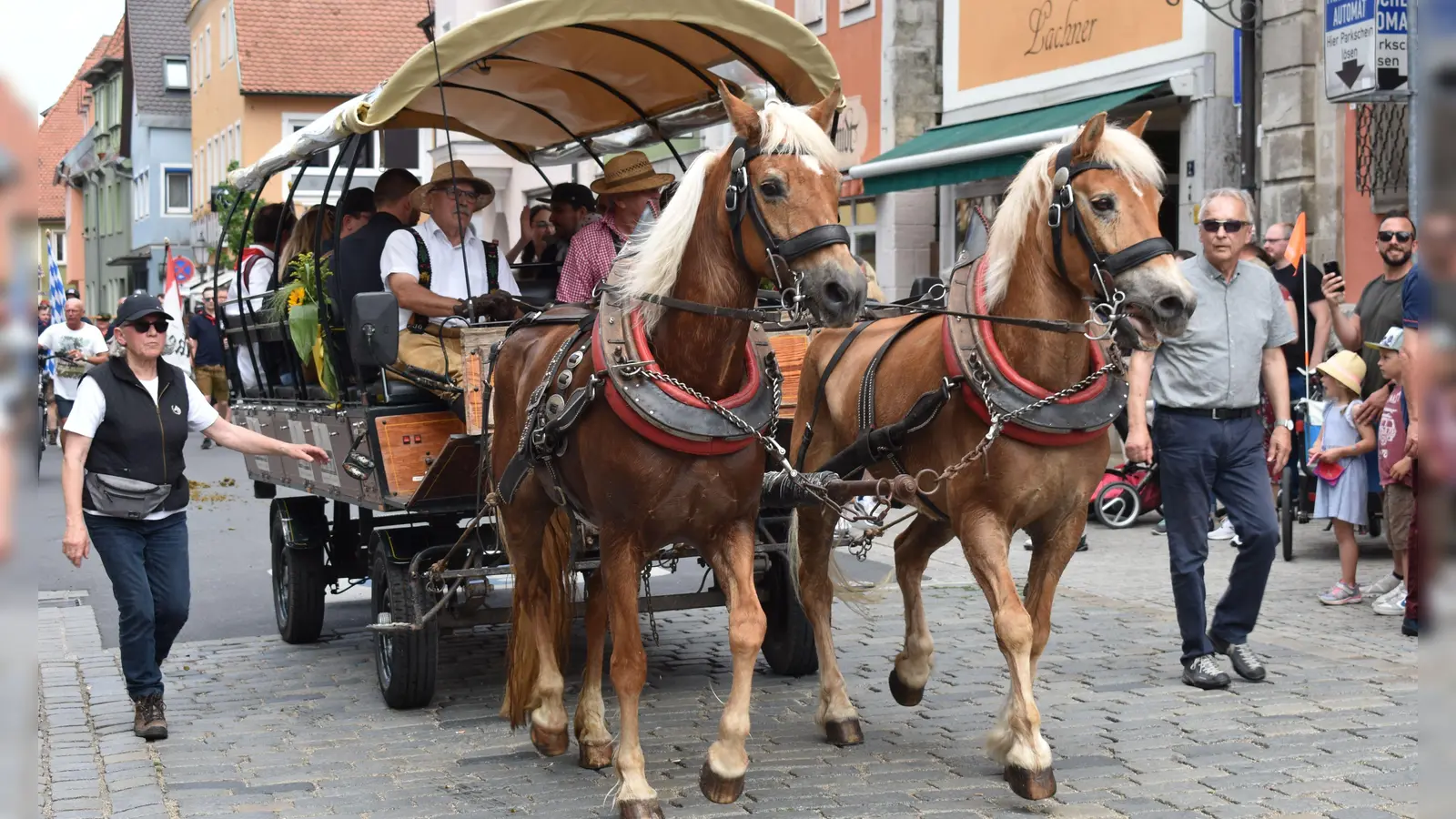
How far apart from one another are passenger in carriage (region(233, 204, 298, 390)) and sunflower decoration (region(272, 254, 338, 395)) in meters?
0.76

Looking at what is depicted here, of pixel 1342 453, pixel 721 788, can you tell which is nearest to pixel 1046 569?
pixel 721 788

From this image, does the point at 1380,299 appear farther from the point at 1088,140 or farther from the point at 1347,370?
the point at 1088,140

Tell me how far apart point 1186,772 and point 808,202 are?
230 centimetres

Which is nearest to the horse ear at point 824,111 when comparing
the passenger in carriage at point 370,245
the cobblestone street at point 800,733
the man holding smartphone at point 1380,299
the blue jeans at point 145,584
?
the cobblestone street at point 800,733

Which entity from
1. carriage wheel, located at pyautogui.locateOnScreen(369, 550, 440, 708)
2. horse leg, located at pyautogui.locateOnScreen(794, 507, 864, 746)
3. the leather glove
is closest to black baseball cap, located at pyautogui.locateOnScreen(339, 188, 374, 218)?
the leather glove

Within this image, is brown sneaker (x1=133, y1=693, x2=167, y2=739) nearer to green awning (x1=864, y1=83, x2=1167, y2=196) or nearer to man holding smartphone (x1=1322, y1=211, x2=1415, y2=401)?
A: man holding smartphone (x1=1322, y1=211, x2=1415, y2=401)

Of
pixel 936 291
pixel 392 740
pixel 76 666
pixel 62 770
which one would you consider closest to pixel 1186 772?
pixel 936 291

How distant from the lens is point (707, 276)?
4.59 meters

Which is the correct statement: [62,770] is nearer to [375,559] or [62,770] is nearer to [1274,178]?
[375,559]

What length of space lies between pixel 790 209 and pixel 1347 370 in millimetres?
6033

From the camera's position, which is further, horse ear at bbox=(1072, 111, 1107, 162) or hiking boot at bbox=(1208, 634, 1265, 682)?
hiking boot at bbox=(1208, 634, 1265, 682)

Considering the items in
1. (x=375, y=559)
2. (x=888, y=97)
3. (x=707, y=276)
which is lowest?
(x=375, y=559)

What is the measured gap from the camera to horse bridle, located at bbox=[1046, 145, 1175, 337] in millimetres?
4684

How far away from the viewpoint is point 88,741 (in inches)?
230
